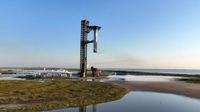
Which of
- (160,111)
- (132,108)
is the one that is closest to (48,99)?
(132,108)

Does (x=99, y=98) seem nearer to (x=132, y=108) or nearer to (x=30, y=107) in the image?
(x=132, y=108)

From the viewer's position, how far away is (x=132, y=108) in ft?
84.7

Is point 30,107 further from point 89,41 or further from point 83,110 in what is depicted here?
point 89,41

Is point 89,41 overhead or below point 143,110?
overhead

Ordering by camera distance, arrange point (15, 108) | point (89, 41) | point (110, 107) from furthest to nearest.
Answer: point (89, 41) < point (110, 107) < point (15, 108)

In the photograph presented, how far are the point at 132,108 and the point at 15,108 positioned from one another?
10.5m

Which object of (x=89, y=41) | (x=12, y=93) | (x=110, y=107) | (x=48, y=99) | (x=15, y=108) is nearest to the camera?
(x=15, y=108)

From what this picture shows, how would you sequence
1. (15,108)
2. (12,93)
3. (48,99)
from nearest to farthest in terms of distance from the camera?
1. (15,108)
2. (48,99)
3. (12,93)

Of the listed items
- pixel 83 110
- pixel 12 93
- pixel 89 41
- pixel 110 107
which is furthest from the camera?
pixel 89 41

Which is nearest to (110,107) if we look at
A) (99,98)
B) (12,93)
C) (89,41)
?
(99,98)

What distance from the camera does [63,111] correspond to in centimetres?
2362

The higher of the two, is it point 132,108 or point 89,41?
point 89,41

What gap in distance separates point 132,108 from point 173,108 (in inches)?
163

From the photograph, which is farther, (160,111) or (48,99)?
(48,99)
